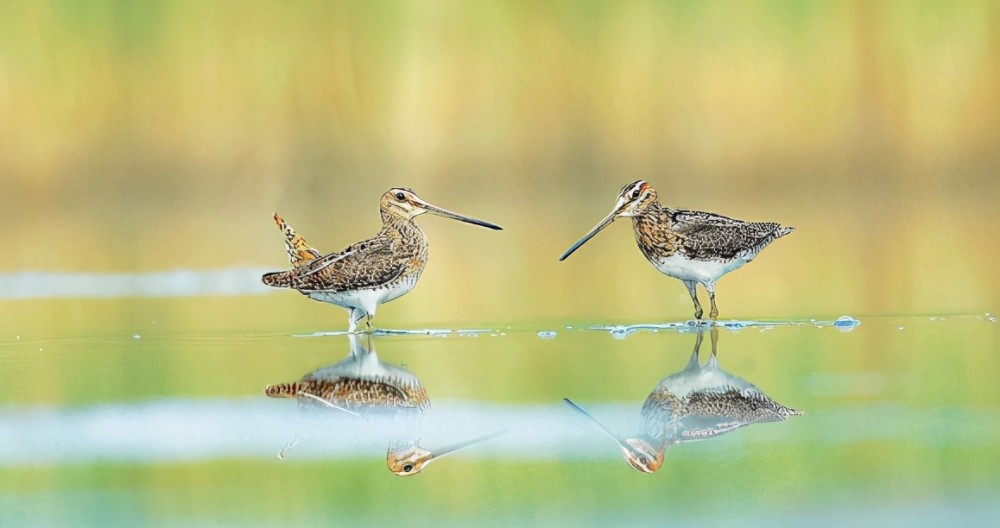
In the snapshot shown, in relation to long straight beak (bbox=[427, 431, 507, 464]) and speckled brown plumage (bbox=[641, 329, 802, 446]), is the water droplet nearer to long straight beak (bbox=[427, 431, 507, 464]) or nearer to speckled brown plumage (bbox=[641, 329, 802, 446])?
speckled brown plumage (bbox=[641, 329, 802, 446])

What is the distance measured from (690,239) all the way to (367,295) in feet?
7.26

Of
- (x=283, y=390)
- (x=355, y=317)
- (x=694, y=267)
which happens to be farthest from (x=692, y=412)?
(x=355, y=317)

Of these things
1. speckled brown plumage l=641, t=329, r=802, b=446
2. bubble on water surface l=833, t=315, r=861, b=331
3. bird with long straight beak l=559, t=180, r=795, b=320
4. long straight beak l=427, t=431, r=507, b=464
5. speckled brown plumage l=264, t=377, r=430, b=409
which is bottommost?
long straight beak l=427, t=431, r=507, b=464

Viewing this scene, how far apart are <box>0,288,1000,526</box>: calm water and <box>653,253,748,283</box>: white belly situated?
0.42m

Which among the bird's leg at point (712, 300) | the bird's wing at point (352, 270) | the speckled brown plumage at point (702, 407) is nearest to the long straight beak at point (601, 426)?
the speckled brown plumage at point (702, 407)

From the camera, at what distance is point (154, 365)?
10141 millimetres

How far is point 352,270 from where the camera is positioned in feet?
35.8

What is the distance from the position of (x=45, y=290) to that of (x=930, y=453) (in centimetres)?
880

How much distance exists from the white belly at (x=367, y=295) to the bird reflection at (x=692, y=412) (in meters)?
2.39

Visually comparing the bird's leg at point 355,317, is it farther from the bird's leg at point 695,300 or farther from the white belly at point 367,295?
the bird's leg at point 695,300

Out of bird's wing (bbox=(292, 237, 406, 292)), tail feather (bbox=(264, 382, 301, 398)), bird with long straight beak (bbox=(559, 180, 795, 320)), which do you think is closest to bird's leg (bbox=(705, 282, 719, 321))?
bird with long straight beak (bbox=(559, 180, 795, 320))

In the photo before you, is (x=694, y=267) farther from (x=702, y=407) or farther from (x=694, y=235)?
(x=702, y=407)

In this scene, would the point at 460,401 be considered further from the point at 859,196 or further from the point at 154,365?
the point at 859,196

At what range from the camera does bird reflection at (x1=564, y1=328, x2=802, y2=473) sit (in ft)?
24.8
